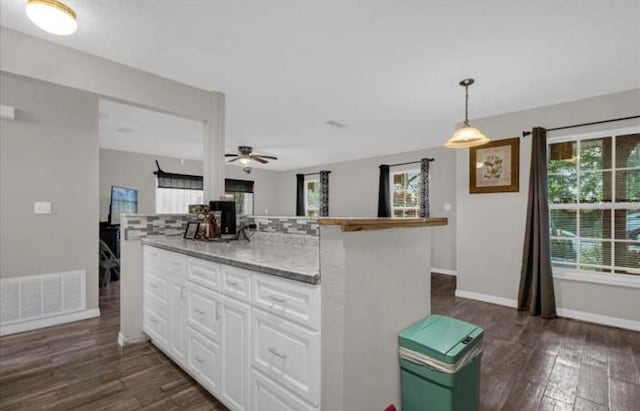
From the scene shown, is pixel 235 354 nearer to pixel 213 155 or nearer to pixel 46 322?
pixel 213 155

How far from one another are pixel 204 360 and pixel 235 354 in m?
0.39

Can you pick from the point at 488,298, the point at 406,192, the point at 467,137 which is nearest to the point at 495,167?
the point at 467,137

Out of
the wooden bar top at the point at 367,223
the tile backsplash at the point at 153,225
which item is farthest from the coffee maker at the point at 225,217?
the wooden bar top at the point at 367,223

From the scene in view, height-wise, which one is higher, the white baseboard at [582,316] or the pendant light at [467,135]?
the pendant light at [467,135]

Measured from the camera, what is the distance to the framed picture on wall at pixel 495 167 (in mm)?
3578

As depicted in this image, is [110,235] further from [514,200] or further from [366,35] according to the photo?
[514,200]

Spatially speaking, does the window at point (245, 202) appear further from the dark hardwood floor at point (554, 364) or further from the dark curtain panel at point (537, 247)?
the dark curtain panel at point (537, 247)

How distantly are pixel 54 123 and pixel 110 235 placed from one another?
7.74 ft

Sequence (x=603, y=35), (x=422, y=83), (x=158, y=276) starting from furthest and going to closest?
(x=422, y=83) < (x=158, y=276) < (x=603, y=35)

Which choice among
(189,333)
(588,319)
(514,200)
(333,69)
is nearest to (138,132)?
(333,69)

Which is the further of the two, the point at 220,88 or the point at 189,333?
the point at 220,88

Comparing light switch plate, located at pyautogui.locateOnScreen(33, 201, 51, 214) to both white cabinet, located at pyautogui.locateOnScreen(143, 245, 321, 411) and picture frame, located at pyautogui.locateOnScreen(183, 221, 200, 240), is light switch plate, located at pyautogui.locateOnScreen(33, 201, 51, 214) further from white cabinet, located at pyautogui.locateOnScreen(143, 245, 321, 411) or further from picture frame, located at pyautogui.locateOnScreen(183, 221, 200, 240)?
white cabinet, located at pyautogui.locateOnScreen(143, 245, 321, 411)

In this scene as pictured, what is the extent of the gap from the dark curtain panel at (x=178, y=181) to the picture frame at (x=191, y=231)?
15.9 feet

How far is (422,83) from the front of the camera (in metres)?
2.90
